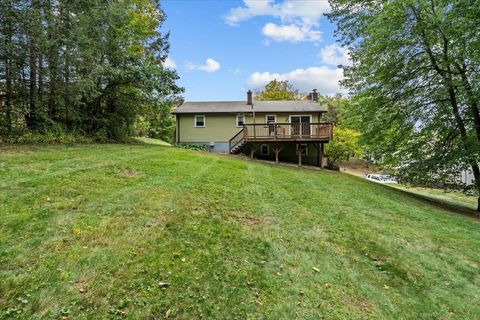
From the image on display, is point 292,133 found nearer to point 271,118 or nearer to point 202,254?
point 271,118

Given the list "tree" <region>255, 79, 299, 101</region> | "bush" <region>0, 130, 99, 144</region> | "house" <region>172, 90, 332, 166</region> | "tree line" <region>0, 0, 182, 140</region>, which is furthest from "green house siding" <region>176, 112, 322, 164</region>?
"tree" <region>255, 79, 299, 101</region>

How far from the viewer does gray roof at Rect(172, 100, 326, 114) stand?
69.7 feet

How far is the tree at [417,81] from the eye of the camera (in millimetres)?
11227

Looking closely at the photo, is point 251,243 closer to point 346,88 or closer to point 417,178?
point 417,178

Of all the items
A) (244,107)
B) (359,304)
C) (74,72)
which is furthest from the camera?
(244,107)

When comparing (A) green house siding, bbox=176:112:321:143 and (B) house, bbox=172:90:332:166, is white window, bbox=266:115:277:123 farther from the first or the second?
(A) green house siding, bbox=176:112:321:143

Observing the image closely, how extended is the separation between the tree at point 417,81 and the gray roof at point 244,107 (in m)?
6.12

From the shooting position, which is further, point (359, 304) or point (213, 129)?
point (213, 129)

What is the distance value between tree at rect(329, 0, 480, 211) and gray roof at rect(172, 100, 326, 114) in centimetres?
612

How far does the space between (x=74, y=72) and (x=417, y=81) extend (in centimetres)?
1498

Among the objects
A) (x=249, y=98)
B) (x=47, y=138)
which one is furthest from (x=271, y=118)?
(x=47, y=138)

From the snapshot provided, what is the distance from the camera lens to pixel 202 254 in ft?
13.6

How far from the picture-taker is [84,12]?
12.7 m

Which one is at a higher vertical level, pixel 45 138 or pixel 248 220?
pixel 45 138
